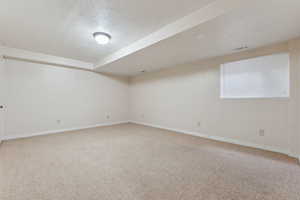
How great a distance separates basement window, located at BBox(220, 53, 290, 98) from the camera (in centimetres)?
259

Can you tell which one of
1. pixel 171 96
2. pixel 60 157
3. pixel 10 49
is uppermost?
pixel 10 49

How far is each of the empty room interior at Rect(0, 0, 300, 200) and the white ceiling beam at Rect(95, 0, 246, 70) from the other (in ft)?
0.04

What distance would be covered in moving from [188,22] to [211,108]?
7.71 ft

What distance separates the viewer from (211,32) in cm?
205

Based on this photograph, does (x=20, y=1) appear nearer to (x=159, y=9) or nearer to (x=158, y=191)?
(x=159, y=9)

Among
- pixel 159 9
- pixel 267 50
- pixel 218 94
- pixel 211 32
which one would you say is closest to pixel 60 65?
pixel 159 9

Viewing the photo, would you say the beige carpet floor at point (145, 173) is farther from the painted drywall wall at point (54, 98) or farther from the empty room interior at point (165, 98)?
the painted drywall wall at point (54, 98)

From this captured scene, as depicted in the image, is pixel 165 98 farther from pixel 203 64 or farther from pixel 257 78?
pixel 257 78

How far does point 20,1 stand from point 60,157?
2.44 metres

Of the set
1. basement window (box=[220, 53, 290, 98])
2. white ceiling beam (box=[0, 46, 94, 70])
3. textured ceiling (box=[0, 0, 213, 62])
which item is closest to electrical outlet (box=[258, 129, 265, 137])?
basement window (box=[220, 53, 290, 98])

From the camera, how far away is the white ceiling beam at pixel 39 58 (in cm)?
316

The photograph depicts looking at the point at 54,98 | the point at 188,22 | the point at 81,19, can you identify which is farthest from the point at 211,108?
the point at 54,98

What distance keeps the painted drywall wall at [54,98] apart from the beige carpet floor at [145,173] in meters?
1.00

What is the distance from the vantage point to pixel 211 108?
3434 millimetres
